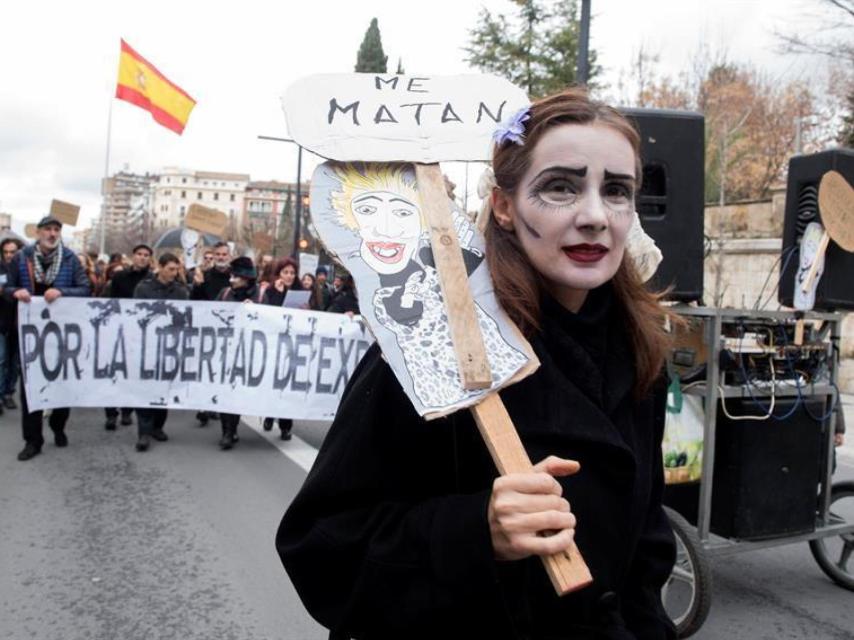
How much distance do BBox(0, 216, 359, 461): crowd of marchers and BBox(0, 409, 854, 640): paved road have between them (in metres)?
0.64

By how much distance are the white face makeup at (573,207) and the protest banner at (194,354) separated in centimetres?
663

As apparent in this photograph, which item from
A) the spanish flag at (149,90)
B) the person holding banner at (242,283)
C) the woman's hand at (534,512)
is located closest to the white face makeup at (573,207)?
the woman's hand at (534,512)

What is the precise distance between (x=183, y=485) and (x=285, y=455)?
1245 millimetres

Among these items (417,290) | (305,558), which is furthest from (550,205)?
(305,558)

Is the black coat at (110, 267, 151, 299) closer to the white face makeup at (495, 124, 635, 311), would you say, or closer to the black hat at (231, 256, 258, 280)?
the black hat at (231, 256, 258, 280)

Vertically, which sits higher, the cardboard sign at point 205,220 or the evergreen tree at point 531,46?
the evergreen tree at point 531,46

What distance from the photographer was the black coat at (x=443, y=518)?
1.33 metres

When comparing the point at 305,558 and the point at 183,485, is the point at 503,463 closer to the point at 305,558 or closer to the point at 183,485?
the point at 305,558

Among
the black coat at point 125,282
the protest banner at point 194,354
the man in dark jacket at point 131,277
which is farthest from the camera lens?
the black coat at point 125,282

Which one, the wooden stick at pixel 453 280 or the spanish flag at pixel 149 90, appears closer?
the wooden stick at pixel 453 280

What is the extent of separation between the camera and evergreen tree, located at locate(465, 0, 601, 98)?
707 inches

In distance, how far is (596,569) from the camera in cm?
142

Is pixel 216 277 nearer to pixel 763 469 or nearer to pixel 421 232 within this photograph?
pixel 763 469

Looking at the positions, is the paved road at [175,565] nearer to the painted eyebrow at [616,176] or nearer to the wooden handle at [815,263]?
the wooden handle at [815,263]
